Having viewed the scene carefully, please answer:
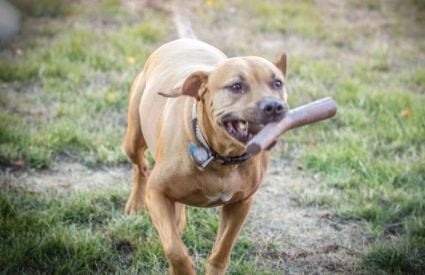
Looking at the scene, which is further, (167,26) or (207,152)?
(167,26)

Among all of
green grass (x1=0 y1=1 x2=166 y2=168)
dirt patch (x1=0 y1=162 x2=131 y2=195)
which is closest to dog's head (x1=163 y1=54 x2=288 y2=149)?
dirt patch (x1=0 y1=162 x2=131 y2=195)

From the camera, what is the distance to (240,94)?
3889 millimetres

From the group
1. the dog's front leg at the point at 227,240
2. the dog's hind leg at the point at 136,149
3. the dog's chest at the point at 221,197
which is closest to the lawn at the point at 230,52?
the dog's hind leg at the point at 136,149

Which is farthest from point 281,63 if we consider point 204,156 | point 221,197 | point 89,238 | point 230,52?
point 230,52

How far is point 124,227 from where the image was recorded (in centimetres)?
504

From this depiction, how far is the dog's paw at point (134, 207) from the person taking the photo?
529 centimetres

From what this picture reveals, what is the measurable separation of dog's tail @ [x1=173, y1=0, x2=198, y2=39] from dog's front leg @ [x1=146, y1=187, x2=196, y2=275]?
3417 millimetres

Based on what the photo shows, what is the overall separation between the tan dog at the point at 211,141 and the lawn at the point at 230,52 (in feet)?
1.79

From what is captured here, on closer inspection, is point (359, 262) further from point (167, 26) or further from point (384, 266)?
point (167, 26)

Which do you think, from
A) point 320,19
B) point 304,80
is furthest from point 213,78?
point 320,19

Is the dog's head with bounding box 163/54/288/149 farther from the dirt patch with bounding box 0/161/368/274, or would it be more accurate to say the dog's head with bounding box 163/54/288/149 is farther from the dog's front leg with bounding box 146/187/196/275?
the dirt patch with bounding box 0/161/368/274

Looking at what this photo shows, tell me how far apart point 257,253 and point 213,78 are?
1501mm

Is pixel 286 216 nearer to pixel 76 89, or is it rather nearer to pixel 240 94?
pixel 240 94

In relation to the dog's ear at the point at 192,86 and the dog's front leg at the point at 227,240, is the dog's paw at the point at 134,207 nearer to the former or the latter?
the dog's front leg at the point at 227,240
